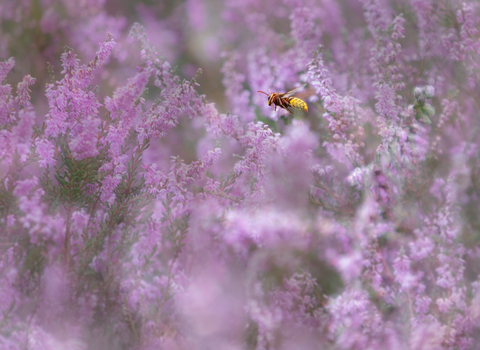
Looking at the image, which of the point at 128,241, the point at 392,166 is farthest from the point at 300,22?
the point at 128,241

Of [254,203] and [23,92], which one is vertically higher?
[23,92]

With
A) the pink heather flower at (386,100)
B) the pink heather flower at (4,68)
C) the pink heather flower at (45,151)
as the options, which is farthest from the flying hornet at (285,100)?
the pink heather flower at (4,68)

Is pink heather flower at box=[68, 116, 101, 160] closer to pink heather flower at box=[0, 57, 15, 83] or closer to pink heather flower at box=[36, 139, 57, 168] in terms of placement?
pink heather flower at box=[36, 139, 57, 168]

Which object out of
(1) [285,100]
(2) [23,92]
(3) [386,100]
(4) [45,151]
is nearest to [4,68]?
(2) [23,92]

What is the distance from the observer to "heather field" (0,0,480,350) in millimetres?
1069

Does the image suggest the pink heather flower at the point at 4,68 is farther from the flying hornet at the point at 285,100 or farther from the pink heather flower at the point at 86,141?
the flying hornet at the point at 285,100

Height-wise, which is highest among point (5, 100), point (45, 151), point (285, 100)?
point (285, 100)

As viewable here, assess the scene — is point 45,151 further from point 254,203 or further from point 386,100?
point 386,100

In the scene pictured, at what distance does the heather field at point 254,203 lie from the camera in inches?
42.1

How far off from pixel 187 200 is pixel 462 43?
1142mm

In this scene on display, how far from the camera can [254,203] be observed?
46.3 inches

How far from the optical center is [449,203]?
125 centimetres

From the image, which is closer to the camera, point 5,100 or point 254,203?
point 5,100

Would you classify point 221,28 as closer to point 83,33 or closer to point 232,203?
point 83,33
